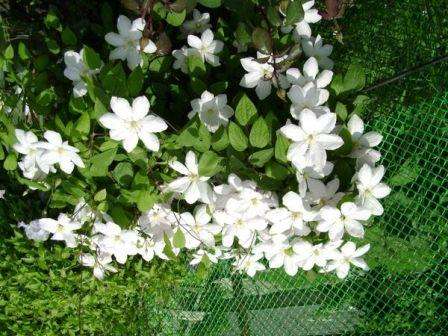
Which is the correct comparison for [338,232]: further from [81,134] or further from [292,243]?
[81,134]

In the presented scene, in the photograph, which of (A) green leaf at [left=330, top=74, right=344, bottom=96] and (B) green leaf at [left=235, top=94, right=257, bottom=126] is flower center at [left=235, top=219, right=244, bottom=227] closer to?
(B) green leaf at [left=235, top=94, right=257, bottom=126]

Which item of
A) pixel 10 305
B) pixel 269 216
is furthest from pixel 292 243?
pixel 10 305

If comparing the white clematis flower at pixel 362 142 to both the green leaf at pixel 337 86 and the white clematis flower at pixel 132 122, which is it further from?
the white clematis flower at pixel 132 122

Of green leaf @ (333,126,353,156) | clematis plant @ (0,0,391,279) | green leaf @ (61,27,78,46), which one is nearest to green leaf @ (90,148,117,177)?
clematis plant @ (0,0,391,279)

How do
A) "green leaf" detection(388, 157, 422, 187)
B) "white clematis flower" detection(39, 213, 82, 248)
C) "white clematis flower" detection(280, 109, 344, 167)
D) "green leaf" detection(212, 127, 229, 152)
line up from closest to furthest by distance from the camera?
"white clematis flower" detection(280, 109, 344, 167) → "green leaf" detection(212, 127, 229, 152) → "white clematis flower" detection(39, 213, 82, 248) → "green leaf" detection(388, 157, 422, 187)

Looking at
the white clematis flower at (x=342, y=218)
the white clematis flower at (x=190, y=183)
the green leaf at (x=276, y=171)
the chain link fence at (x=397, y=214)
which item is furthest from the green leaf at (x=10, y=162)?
the chain link fence at (x=397, y=214)
